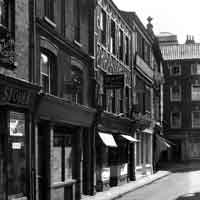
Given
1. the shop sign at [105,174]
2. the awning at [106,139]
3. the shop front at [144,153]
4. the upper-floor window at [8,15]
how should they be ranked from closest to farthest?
the upper-floor window at [8,15], the awning at [106,139], the shop sign at [105,174], the shop front at [144,153]

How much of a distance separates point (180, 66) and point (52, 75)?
4322cm

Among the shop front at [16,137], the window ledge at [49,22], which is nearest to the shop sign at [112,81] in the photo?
the window ledge at [49,22]

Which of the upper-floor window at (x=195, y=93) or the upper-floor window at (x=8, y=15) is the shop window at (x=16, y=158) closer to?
the upper-floor window at (x=8, y=15)

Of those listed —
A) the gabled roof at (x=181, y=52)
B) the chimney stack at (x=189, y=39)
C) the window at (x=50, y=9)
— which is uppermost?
the chimney stack at (x=189, y=39)

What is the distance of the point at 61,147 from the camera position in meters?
18.8

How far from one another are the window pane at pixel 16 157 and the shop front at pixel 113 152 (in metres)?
8.11

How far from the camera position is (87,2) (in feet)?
73.5

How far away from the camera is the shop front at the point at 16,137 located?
530 inches

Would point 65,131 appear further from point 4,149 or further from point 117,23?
point 117,23

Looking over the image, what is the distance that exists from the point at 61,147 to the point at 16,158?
4596 millimetres

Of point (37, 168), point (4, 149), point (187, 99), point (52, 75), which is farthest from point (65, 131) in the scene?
point (187, 99)

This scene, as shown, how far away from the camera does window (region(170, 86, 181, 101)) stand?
59.8m

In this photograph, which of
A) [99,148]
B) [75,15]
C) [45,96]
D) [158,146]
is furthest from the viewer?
[158,146]

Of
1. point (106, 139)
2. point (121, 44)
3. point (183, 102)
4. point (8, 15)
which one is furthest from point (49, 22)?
point (183, 102)
